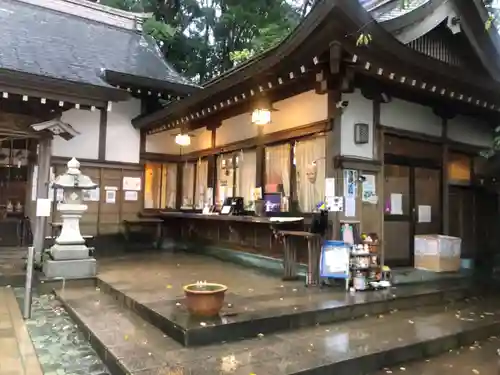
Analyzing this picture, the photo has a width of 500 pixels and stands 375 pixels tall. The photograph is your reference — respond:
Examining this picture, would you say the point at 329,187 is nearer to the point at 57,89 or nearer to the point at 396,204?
the point at 396,204

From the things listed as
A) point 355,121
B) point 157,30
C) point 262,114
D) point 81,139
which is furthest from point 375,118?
point 157,30

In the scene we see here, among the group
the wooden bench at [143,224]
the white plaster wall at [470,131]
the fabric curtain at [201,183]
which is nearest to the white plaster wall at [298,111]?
the fabric curtain at [201,183]

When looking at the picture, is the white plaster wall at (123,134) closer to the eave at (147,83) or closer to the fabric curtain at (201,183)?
the eave at (147,83)

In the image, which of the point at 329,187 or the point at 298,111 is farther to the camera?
the point at 298,111

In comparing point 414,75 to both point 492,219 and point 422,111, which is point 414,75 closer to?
point 422,111

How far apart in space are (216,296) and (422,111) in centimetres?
498

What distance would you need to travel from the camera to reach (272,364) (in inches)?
122

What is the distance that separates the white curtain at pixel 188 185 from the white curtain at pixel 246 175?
1.96m

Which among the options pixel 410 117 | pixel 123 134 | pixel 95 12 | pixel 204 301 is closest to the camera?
pixel 204 301

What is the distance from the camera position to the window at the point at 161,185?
9.87 meters

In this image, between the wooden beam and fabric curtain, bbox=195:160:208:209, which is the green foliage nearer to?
the wooden beam

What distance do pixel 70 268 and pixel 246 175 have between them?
11.3 ft

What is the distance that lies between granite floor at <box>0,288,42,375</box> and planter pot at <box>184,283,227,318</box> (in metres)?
1.32

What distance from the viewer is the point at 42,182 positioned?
646cm
